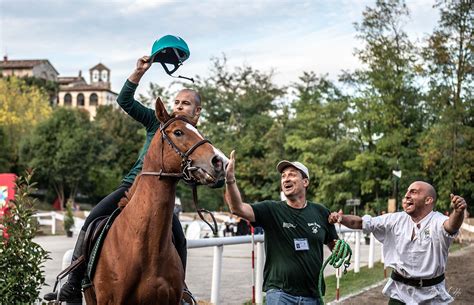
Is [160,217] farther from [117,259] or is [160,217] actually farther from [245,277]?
[245,277]

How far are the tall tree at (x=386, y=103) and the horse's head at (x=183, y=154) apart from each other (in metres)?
40.1

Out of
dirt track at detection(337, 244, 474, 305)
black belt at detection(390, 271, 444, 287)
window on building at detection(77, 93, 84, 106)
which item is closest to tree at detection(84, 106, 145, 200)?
dirt track at detection(337, 244, 474, 305)

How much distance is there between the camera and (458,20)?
4222 cm

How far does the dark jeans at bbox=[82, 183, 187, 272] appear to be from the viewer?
6336 millimetres

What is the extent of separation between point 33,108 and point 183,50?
72581mm

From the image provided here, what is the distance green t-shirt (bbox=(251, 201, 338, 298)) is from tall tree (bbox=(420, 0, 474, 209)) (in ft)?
Result: 118

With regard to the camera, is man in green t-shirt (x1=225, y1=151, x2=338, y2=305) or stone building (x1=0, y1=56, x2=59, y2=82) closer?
man in green t-shirt (x1=225, y1=151, x2=338, y2=305)

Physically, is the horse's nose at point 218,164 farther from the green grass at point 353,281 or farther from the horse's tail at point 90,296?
the green grass at point 353,281

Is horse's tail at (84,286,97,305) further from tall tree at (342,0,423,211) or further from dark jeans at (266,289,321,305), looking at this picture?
tall tree at (342,0,423,211)

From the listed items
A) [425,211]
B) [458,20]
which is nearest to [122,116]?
[458,20]

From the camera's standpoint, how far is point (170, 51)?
21.1 feet

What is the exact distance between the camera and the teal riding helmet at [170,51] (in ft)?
20.6

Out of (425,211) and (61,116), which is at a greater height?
(61,116)

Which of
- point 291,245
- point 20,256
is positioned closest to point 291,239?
point 291,245
